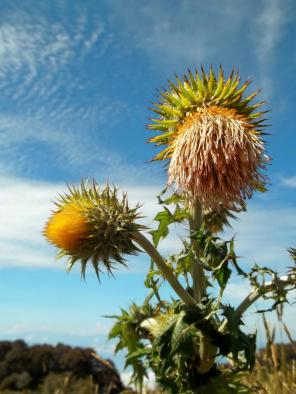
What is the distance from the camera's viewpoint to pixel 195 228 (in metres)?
4.73

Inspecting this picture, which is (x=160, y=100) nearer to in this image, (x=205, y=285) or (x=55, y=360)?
(x=205, y=285)

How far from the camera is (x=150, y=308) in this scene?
549cm

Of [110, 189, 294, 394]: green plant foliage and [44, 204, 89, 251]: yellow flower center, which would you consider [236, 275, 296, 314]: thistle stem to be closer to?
[110, 189, 294, 394]: green plant foliage

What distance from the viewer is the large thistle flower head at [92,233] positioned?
4.54m

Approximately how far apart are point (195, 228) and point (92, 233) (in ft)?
3.34

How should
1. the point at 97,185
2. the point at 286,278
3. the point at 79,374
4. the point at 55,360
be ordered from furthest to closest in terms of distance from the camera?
the point at 55,360
the point at 79,374
the point at 97,185
the point at 286,278

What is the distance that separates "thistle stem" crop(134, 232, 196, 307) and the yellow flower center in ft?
1.77

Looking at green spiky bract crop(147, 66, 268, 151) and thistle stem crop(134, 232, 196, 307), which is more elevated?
green spiky bract crop(147, 66, 268, 151)

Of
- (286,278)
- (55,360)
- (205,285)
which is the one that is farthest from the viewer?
(55,360)

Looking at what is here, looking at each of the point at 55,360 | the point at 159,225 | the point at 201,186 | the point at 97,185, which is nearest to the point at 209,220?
the point at 159,225

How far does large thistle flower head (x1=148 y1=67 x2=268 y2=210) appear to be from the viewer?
452 centimetres

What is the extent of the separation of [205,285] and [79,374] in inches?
608

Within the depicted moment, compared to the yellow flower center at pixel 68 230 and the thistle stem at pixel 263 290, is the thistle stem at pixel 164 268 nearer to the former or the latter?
the thistle stem at pixel 263 290

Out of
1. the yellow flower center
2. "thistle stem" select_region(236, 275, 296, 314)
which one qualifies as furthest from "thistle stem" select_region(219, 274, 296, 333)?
the yellow flower center
